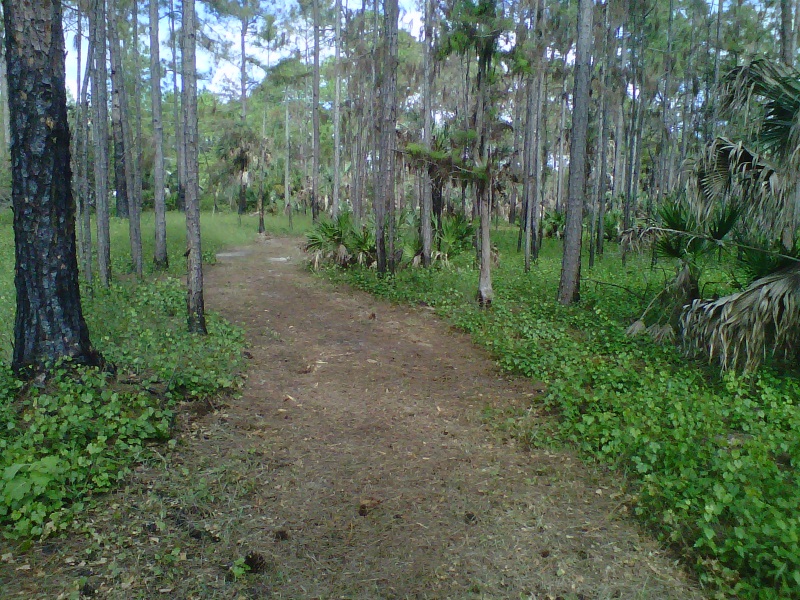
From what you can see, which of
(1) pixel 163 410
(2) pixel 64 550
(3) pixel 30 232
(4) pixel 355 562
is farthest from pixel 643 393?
(3) pixel 30 232

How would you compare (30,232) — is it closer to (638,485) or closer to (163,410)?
(163,410)

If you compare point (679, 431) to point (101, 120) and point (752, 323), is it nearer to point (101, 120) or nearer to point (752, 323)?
point (752, 323)

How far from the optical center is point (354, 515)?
409cm

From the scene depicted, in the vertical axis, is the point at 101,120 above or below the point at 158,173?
above

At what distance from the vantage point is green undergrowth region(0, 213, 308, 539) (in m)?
3.53

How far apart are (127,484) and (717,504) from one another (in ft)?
13.3

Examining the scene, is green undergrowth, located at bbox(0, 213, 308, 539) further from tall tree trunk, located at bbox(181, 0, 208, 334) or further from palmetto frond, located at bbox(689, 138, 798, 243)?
palmetto frond, located at bbox(689, 138, 798, 243)

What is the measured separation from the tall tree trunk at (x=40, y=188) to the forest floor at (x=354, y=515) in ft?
4.49

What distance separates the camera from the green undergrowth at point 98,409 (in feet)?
11.6

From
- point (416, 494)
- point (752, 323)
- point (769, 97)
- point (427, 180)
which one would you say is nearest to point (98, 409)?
point (416, 494)

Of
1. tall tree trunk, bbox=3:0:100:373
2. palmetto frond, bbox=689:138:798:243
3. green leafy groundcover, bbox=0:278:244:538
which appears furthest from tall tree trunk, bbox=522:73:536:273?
tall tree trunk, bbox=3:0:100:373

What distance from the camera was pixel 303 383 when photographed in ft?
22.1

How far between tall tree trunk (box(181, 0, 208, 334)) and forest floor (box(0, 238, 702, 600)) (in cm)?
153

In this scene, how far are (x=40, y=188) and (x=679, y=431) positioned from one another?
568 centimetres
